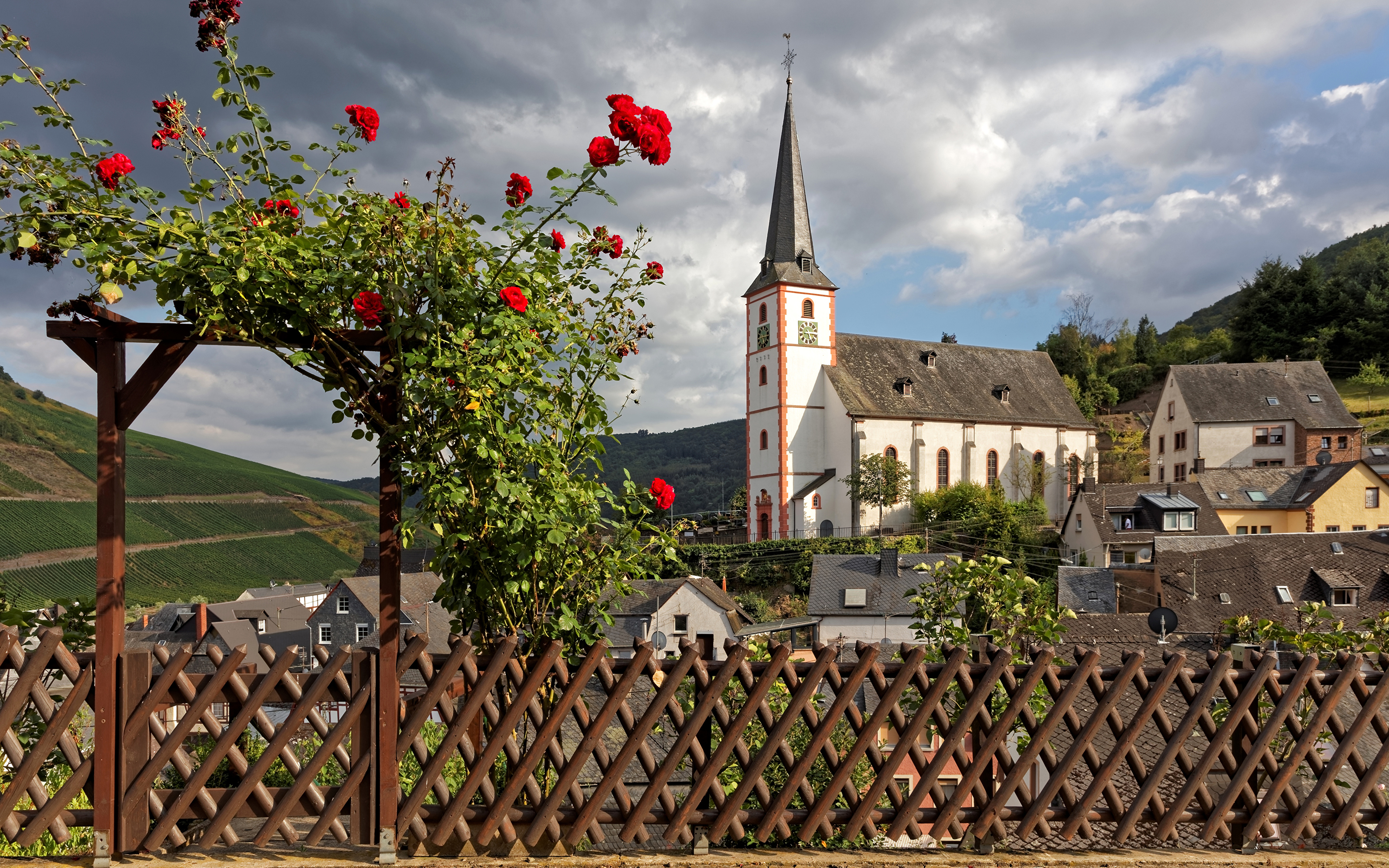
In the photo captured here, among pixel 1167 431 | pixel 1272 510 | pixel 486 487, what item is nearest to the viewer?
pixel 486 487

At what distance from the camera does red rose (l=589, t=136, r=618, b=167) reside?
11.9 feet

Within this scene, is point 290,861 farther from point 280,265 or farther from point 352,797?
point 280,265

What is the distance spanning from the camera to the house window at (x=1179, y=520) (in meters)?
39.8

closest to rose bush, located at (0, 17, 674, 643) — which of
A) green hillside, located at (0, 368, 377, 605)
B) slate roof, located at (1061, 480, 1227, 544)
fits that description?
green hillside, located at (0, 368, 377, 605)

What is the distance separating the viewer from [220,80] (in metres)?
3.54

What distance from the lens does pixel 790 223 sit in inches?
2115

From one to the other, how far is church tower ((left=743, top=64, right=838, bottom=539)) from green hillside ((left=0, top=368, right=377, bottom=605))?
75.0 ft

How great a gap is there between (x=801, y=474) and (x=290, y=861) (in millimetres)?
47928

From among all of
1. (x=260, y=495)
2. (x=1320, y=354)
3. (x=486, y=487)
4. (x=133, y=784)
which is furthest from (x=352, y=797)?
(x=1320, y=354)

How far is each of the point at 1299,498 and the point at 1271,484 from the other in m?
2.05

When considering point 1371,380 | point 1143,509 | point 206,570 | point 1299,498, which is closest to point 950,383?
point 1143,509

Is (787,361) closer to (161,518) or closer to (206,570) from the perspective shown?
(206,570)

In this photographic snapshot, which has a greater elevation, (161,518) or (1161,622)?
(161,518)

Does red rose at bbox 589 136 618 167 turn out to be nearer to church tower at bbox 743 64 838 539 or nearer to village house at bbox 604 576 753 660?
village house at bbox 604 576 753 660
